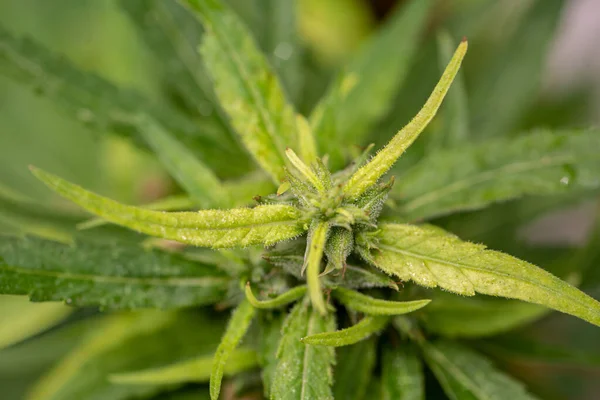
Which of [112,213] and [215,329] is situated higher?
[215,329]

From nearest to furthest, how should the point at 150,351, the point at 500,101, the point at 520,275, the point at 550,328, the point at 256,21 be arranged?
the point at 520,275 → the point at 150,351 → the point at 256,21 → the point at 500,101 → the point at 550,328

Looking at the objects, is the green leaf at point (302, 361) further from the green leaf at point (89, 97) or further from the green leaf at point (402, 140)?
the green leaf at point (89, 97)

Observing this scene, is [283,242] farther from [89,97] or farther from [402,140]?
[89,97]

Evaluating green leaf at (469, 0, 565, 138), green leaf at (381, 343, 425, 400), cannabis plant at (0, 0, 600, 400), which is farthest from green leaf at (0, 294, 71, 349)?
green leaf at (469, 0, 565, 138)

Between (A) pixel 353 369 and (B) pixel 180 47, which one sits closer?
(A) pixel 353 369

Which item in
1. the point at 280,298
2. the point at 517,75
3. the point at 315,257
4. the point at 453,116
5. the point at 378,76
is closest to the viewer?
the point at 315,257

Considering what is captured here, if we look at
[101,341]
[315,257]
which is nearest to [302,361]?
[315,257]

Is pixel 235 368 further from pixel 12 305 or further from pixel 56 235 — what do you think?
pixel 12 305

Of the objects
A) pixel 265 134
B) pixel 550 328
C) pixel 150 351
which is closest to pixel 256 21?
pixel 265 134
